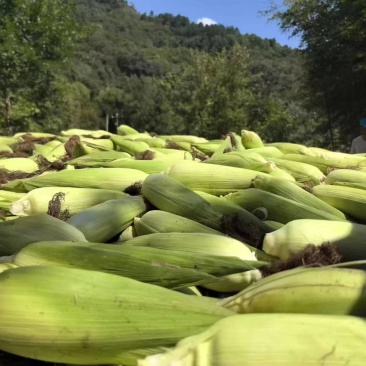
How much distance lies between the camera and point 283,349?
1084 mm

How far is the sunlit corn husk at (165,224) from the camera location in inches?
79.6

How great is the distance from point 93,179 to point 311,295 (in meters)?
1.81

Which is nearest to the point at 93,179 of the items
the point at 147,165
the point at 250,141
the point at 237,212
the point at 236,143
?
the point at 147,165

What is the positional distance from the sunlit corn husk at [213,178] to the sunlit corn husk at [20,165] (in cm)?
Result: 162

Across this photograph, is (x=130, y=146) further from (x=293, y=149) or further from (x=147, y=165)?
(x=293, y=149)

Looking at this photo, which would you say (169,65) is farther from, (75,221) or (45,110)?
(75,221)

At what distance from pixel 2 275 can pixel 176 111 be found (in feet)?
77.0

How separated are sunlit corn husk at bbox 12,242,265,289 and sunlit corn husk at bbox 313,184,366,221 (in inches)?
37.1

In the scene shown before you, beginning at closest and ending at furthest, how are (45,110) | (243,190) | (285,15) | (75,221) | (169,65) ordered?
1. (75,221)
2. (243,190)
3. (285,15)
4. (45,110)
5. (169,65)

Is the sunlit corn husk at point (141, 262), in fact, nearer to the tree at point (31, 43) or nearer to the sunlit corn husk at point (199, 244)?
the sunlit corn husk at point (199, 244)

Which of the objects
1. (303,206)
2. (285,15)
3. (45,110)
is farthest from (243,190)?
(45,110)

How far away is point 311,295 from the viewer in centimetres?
127

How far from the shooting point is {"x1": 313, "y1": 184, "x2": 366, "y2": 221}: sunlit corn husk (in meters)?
2.35

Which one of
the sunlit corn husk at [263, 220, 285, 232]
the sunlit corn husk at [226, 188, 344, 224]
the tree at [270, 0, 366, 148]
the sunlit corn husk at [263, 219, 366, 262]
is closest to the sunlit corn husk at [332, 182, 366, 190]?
the sunlit corn husk at [226, 188, 344, 224]
